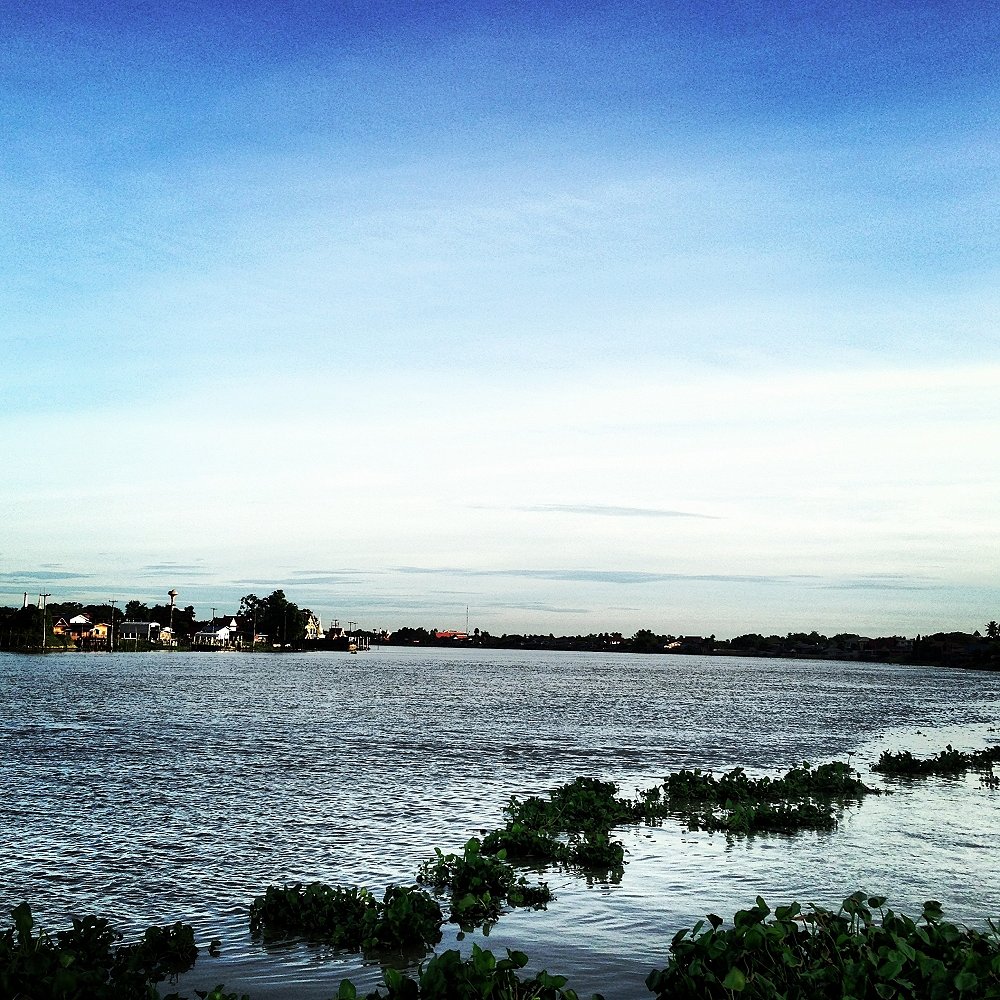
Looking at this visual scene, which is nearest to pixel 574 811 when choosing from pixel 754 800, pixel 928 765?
pixel 754 800

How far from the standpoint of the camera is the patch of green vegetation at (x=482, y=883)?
16.2 m

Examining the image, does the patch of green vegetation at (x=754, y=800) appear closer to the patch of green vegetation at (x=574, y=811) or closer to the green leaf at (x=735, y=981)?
the patch of green vegetation at (x=574, y=811)

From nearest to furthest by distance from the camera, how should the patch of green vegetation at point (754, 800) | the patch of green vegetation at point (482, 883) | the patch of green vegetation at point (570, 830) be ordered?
the patch of green vegetation at point (482, 883) → the patch of green vegetation at point (570, 830) → the patch of green vegetation at point (754, 800)

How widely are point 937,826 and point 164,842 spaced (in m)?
19.3

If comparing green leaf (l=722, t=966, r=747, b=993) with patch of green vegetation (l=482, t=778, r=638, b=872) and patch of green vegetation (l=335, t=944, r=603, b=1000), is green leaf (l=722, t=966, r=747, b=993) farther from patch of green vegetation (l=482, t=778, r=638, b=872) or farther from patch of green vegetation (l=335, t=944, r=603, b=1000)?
patch of green vegetation (l=482, t=778, r=638, b=872)

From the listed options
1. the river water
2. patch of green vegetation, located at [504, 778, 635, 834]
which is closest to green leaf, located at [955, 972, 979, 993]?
the river water

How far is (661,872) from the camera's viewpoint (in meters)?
19.3

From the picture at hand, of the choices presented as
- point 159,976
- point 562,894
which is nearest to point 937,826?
point 562,894

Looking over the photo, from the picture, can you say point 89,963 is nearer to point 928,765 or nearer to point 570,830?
point 570,830

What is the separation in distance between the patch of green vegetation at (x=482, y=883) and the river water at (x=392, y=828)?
459 mm

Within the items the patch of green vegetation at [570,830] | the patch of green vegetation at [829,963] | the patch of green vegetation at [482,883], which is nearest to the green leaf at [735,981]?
the patch of green vegetation at [829,963]

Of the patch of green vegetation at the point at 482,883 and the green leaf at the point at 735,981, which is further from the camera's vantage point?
the patch of green vegetation at the point at 482,883

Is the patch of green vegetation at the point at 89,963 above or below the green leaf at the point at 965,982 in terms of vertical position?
below

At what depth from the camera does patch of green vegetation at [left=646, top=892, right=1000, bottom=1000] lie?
31.5 feet
